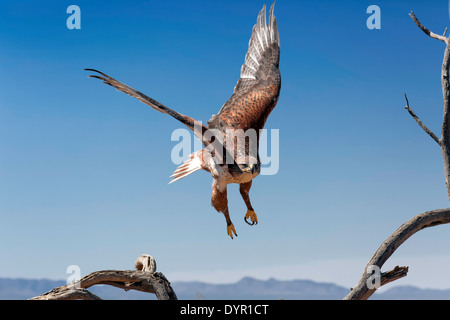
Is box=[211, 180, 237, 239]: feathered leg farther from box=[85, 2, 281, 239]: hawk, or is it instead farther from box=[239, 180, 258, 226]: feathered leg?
box=[239, 180, 258, 226]: feathered leg

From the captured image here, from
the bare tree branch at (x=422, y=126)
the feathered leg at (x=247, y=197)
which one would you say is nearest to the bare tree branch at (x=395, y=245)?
the bare tree branch at (x=422, y=126)

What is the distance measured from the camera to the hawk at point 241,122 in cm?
823

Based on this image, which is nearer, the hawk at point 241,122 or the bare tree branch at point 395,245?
the bare tree branch at point 395,245

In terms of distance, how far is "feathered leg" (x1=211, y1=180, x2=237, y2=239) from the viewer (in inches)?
338

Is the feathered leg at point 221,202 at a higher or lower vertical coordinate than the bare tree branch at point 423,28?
lower

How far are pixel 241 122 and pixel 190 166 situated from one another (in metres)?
1.31

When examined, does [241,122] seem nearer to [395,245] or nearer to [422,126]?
[422,126]

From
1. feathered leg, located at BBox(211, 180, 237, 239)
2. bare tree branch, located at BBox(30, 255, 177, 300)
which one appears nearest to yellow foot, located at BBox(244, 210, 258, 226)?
feathered leg, located at BBox(211, 180, 237, 239)

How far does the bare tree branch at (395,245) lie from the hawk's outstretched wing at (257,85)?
3654 millimetres

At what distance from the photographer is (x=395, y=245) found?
273 inches

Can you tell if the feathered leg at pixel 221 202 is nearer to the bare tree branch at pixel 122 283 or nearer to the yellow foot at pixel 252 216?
the yellow foot at pixel 252 216

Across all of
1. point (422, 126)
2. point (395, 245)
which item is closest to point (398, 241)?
point (395, 245)
